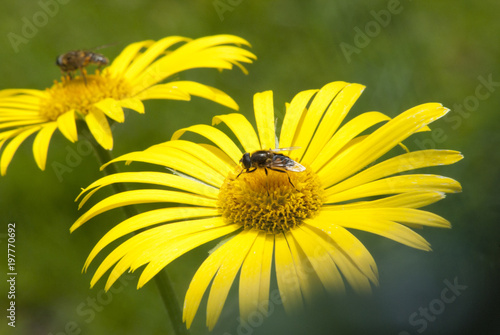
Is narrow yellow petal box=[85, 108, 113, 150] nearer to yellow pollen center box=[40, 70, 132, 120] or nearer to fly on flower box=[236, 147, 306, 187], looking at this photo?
yellow pollen center box=[40, 70, 132, 120]

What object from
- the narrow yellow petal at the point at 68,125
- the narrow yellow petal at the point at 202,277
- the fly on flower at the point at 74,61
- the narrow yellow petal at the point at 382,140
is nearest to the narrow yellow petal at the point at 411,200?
the narrow yellow petal at the point at 382,140

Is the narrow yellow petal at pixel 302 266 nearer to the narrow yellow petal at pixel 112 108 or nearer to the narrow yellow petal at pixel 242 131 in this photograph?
the narrow yellow petal at pixel 242 131

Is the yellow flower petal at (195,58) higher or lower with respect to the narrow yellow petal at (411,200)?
higher

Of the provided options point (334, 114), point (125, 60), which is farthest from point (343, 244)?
point (125, 60)

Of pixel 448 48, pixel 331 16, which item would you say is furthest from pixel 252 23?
pixel 448 48

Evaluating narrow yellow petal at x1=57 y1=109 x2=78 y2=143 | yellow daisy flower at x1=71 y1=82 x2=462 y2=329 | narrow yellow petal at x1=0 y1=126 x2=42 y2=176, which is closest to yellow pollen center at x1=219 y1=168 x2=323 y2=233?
yellow daisy flower at x1=71 y1=82 x2=462 y2=329

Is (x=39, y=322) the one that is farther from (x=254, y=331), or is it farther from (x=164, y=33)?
(x=254, y=331)
